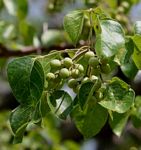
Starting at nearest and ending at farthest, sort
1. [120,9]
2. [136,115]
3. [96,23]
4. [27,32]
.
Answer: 1. [96,23]
2. [136,115]
3. [120,9]
4. [27,32]

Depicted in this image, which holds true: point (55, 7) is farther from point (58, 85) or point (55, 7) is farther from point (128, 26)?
point (58, 85)

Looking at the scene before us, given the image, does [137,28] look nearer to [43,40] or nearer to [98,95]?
[98,95]

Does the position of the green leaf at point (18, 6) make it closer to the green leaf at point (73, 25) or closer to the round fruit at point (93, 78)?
the green leaf at point (73, 25)

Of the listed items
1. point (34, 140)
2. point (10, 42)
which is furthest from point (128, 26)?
point (34, 140)

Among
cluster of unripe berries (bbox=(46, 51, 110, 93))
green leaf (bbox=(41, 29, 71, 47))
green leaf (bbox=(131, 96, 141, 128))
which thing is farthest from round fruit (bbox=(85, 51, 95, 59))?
green leaf (bbox=(41, 29, 71, 47))

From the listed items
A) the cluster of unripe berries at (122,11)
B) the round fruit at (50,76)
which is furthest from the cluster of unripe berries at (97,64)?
the cluster of unripe berries at (122,11)

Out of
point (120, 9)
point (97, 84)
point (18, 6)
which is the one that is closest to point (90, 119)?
point (97, 84)
